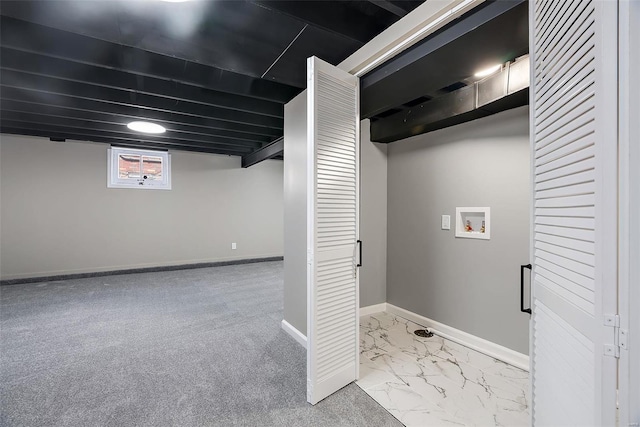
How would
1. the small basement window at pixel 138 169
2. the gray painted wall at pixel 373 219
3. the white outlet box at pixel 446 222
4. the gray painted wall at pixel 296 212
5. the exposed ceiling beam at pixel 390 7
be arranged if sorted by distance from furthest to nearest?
1. the small basement window at pixel 138 169
2. the gray painted wall at pixel 373 219
3. the white outlet box at pixel 446 222
4. the gray painted wall at pixel 296 212
5. the exposed ceiling beam at pixel 390 7

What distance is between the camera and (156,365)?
2.26 metres

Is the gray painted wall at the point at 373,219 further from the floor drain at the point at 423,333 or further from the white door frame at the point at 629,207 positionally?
the white door frame at the point at 629,207

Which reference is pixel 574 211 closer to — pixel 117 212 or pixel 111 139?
pixel 111 139

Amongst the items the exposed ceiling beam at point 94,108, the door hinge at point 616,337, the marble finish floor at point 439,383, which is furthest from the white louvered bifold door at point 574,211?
the exposed ceiling beam at point 94,108

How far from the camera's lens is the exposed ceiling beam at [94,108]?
3.00 m

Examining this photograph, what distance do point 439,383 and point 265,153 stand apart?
4.41 metres

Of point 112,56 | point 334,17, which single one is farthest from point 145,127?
point 334,17

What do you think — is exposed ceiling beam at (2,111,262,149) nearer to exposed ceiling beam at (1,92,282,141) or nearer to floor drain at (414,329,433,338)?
exposed ceiling beam at (1,92,282,141)

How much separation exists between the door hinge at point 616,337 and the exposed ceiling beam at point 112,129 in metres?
4.76

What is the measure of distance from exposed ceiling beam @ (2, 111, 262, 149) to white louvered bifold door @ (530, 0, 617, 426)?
443 centimetres

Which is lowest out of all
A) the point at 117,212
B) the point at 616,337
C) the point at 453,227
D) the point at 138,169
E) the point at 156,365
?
the point at 156,365

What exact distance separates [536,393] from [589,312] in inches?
21.8

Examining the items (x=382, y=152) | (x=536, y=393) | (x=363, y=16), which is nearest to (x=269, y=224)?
(x=382, y=152)

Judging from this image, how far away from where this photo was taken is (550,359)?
3.40 ft
